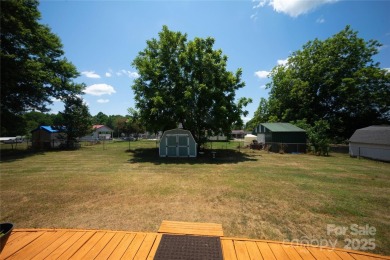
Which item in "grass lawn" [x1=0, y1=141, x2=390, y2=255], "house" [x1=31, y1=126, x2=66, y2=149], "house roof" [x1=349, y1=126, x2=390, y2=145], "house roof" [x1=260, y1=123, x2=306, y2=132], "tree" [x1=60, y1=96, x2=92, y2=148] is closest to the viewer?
"grass lawn" [x1=0, y1=141, x2=390, y2=255]

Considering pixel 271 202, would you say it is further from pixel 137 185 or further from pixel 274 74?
pixel 274 74

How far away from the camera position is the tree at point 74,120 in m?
30.3

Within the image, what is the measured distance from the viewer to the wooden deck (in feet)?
12.7

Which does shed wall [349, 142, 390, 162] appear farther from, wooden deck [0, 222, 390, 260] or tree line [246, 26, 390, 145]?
wooden deck [0, 222, 390, 260]

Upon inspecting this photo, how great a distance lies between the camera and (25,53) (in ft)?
76.8

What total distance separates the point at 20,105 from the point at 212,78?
85.4ft

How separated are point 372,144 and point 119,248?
26.2 metres

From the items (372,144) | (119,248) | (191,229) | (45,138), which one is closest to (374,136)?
(372,144)

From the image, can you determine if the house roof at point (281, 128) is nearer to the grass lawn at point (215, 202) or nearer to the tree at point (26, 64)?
the grass lawn at point (215, 202)

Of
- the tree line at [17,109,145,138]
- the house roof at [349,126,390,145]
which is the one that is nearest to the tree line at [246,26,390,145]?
the house roof at [349,126,390,145]

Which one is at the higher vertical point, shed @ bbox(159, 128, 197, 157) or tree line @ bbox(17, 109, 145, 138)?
tree line @ bbox(17, 109, 145, 138)

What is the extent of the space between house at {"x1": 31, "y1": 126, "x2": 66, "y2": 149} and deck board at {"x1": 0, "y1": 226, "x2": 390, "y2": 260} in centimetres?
3074

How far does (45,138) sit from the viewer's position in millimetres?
30344

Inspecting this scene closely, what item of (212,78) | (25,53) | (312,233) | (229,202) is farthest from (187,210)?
(25,53)
